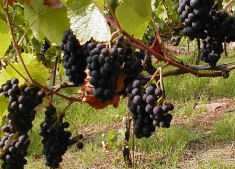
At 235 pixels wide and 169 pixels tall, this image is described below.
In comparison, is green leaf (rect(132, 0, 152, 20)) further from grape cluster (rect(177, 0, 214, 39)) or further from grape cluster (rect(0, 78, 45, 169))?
grape cluster (rect(0, 78, 45, 169))

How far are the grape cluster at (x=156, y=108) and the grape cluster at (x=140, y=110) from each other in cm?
2

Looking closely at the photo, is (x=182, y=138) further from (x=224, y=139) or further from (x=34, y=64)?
(x=34, y=64)

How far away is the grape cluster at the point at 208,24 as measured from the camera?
76cm

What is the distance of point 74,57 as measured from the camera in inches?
32.5

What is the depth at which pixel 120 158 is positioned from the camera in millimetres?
3029

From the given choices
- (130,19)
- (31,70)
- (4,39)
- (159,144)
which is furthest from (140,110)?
(159,144)

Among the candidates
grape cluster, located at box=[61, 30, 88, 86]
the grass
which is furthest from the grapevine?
the grass

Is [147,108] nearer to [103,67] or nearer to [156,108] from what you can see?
[156,108]

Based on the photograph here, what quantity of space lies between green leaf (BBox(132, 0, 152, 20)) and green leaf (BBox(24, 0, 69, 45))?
9.8 inches

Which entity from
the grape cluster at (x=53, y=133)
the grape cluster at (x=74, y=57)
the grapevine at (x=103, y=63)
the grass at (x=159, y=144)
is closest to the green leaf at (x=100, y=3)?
the grapevine at (x=103, y=63)

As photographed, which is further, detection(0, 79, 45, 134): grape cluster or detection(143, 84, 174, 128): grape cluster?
detection(0, 79, 45, 134): grape cluster

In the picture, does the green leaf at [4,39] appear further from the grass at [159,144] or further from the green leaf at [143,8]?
the grass at [159,144]

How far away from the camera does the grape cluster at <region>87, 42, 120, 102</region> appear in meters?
0.72

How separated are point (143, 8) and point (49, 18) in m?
0.32
